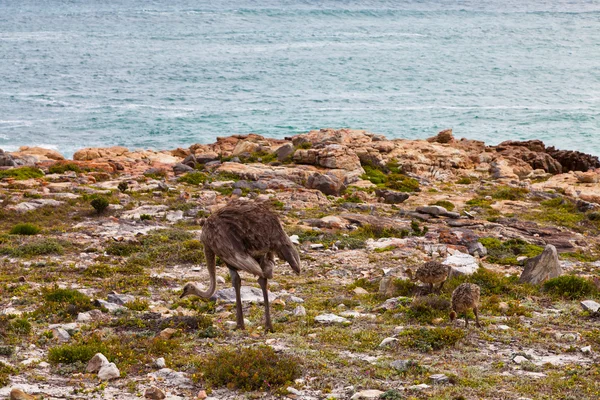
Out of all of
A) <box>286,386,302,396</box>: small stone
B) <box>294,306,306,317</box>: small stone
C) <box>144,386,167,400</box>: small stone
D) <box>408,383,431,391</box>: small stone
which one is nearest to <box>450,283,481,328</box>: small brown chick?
<box>294,306,306,317</box>: small stone

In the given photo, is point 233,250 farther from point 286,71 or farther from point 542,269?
point 286,71

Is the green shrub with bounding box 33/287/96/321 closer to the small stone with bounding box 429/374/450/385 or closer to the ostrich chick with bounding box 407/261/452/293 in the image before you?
the ostrich chick with bounding box 407/261/452/293

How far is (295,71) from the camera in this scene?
3706 inches

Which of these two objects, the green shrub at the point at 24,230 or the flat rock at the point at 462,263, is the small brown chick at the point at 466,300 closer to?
the flat rock at the point at 462,263

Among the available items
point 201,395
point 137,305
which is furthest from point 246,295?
point 201,395

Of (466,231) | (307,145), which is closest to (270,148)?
(307,145)

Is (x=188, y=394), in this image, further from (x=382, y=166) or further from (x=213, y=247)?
(x=382, y=166)

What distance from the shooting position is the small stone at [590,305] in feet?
49.7

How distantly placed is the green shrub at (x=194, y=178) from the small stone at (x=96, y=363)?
63.6 ft

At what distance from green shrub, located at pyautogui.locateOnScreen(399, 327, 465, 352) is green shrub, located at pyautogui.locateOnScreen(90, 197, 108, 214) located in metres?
13.9

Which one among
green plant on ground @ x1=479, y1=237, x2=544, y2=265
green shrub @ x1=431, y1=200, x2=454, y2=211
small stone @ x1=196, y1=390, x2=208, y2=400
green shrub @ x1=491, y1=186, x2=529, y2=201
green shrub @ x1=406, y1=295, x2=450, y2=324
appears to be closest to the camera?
small stone @ x1=196, y1=390, x2=208, y2=400

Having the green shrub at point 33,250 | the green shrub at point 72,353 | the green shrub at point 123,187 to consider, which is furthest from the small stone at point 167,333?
the green shrub at point 123,187

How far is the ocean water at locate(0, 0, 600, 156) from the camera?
67812 millimetres

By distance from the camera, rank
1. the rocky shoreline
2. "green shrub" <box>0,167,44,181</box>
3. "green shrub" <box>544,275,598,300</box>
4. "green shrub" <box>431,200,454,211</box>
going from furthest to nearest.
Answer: "green shrub" <box>0,167,44,181</box> → "green shrub" <box>431,200,454,211</box> → "green shrub" <box>544,275,598,300</box> → the rocky shoreline
